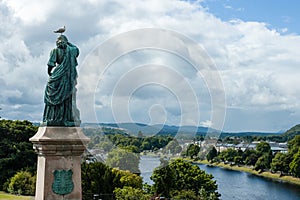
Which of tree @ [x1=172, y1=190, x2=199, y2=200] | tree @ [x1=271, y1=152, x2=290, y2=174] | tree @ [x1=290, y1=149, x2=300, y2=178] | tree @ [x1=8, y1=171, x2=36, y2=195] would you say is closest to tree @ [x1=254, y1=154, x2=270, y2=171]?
tree @ [x1=271, y1=152, x2=290, y2=174]

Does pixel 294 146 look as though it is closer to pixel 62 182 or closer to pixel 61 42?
pixel 61 42

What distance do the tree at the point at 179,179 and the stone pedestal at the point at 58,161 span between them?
80.0 ft

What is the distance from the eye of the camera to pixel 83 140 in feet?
39.7

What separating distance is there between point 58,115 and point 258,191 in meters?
53.6

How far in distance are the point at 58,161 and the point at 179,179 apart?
27.5 m

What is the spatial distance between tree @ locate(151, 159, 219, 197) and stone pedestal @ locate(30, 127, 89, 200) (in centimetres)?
2438

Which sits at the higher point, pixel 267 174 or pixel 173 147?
pixel 173 147

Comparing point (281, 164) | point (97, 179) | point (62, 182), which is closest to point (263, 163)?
point (281, 164)

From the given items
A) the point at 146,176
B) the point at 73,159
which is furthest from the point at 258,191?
the point at 73,159

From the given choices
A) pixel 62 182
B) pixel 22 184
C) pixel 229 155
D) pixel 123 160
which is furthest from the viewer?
pixel 229 155

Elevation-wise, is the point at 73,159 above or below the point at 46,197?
above

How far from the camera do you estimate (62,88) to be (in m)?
12.4

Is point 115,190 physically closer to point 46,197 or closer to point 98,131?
point 98,131

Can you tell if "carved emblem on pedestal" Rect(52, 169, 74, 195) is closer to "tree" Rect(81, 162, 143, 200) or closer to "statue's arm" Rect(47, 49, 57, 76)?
"statue's arm" Rect(47, 49, 57, 76)
